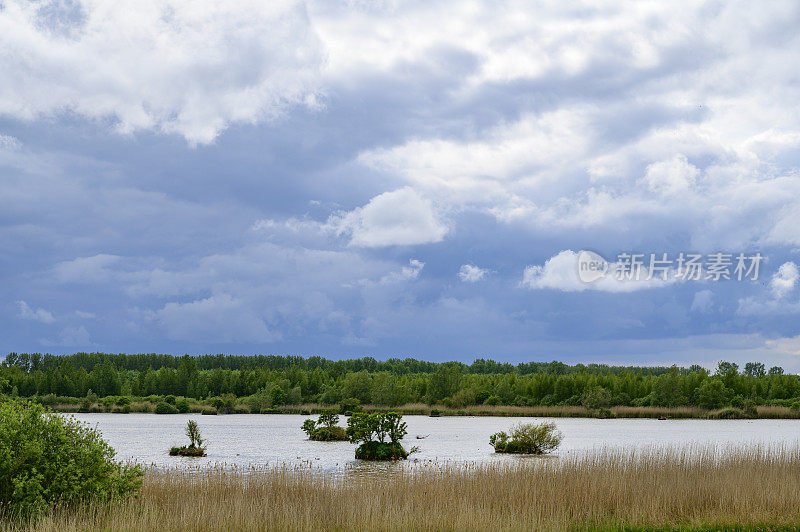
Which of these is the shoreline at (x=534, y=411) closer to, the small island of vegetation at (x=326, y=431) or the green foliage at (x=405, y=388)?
the green foliage at (x=405, y=388)

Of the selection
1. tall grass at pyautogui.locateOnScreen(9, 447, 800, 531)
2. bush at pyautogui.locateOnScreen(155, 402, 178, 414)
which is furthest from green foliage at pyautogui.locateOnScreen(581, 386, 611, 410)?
tall grass at pyautogui.locateOnScreen(9, 447, 800, 531)

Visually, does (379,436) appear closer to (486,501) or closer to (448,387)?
(486,501)

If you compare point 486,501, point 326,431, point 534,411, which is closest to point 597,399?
point 534,411

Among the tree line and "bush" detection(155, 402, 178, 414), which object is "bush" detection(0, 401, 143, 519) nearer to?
the tree line

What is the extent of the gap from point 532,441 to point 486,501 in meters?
23.6

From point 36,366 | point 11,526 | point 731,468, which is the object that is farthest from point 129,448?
point 36,366

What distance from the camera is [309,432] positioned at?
52562 mm

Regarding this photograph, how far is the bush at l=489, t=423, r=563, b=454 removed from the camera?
40.0 meters

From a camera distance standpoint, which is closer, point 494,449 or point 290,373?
point 494,449

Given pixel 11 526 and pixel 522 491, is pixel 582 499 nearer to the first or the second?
pixel 522 491

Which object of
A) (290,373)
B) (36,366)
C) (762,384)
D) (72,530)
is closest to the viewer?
(72,530)

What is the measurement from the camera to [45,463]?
14.3 metres

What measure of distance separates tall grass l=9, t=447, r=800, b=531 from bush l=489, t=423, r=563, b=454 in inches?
691

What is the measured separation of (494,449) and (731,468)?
21.9 meters
